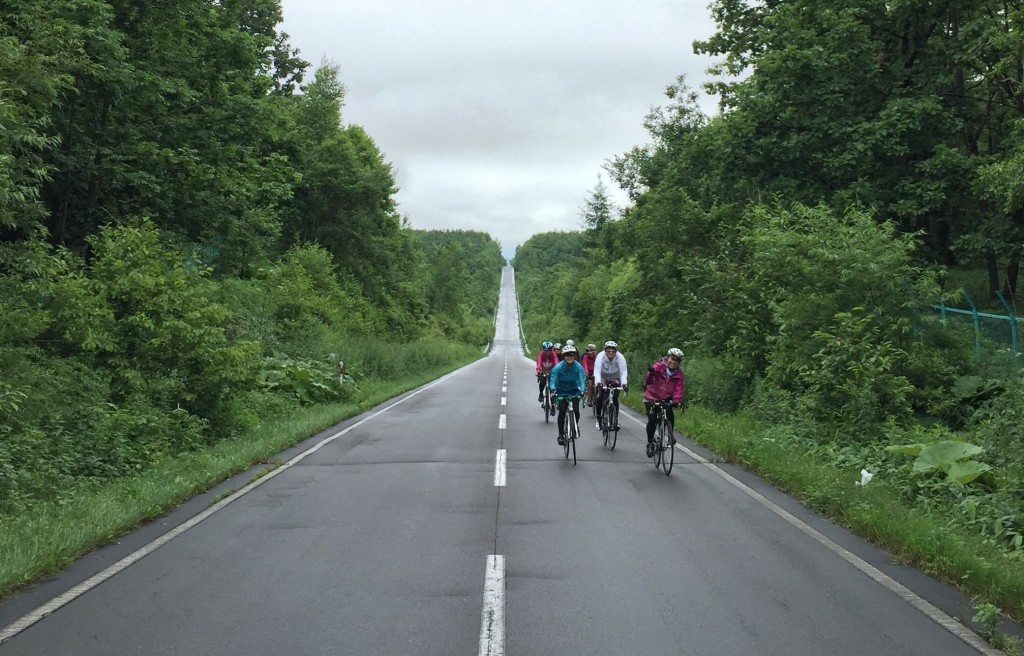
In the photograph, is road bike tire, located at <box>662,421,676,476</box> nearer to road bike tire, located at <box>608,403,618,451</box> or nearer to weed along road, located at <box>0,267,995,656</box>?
weed along road, located at <box>0,267,995,656</box>

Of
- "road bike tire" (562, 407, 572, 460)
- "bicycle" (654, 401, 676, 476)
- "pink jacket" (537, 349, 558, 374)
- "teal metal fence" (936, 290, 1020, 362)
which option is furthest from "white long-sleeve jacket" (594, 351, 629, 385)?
"teal metal fence" (936, 290, 1020, 362)

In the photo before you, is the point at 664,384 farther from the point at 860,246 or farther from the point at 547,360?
the point at 547,360

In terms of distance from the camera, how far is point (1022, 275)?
25766 millimetres

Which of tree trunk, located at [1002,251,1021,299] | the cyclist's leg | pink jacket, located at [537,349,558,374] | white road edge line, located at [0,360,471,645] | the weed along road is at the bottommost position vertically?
white road edge line, located at [0,360,471,645]

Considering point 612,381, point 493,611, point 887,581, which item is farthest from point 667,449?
point 493,611

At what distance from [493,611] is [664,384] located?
6953 mm

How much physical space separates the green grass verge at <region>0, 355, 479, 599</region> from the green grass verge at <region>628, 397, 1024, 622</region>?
708 centimetres

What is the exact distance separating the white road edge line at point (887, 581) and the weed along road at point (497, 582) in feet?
0.08

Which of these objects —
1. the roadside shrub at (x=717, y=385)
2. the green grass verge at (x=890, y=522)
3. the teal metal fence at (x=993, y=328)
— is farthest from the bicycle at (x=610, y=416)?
the teal metal fence at (x=993, y=328)

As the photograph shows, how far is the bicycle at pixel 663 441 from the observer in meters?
11.0

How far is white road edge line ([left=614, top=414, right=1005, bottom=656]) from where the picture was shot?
4793 mm

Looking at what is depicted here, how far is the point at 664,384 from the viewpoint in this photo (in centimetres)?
1159

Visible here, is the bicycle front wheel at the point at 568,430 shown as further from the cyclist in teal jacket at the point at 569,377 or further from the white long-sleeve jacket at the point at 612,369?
the white long-sleeve jacket at the point at 612,369

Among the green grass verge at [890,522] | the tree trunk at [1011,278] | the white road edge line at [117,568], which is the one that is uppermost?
the tree trunk at [1011,278]
